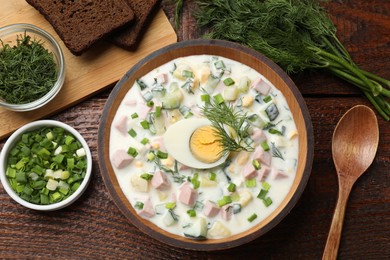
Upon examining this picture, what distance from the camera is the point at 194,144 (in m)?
2.70

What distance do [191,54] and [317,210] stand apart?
3.52 feet

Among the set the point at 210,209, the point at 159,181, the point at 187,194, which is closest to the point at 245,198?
the point at 210,209

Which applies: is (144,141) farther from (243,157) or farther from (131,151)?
(243,157)

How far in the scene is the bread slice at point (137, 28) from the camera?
2.94 metres

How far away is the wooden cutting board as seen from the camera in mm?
2938

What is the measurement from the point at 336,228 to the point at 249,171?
607 millimetres

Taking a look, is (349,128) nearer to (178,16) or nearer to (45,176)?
(178,16)

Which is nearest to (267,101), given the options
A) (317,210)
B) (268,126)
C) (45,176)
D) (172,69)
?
(268,126)

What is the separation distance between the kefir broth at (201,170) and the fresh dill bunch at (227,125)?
0.13 feet

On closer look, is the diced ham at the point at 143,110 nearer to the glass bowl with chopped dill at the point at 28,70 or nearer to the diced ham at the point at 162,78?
the diced ham at the point at 162,78

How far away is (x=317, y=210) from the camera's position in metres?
2.97

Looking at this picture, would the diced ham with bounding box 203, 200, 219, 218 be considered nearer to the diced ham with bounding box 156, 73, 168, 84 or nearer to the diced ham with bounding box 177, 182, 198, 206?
the diced ham with bounding box 177, 182, 198, 206

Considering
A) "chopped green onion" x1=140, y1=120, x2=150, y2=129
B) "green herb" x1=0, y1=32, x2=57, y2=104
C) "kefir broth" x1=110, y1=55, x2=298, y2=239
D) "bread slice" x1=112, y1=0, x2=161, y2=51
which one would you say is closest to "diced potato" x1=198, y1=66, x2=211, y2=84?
"kefir broth" x1=110, y1=55, x2=298, y2=239

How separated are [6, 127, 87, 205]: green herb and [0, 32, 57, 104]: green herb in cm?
20
